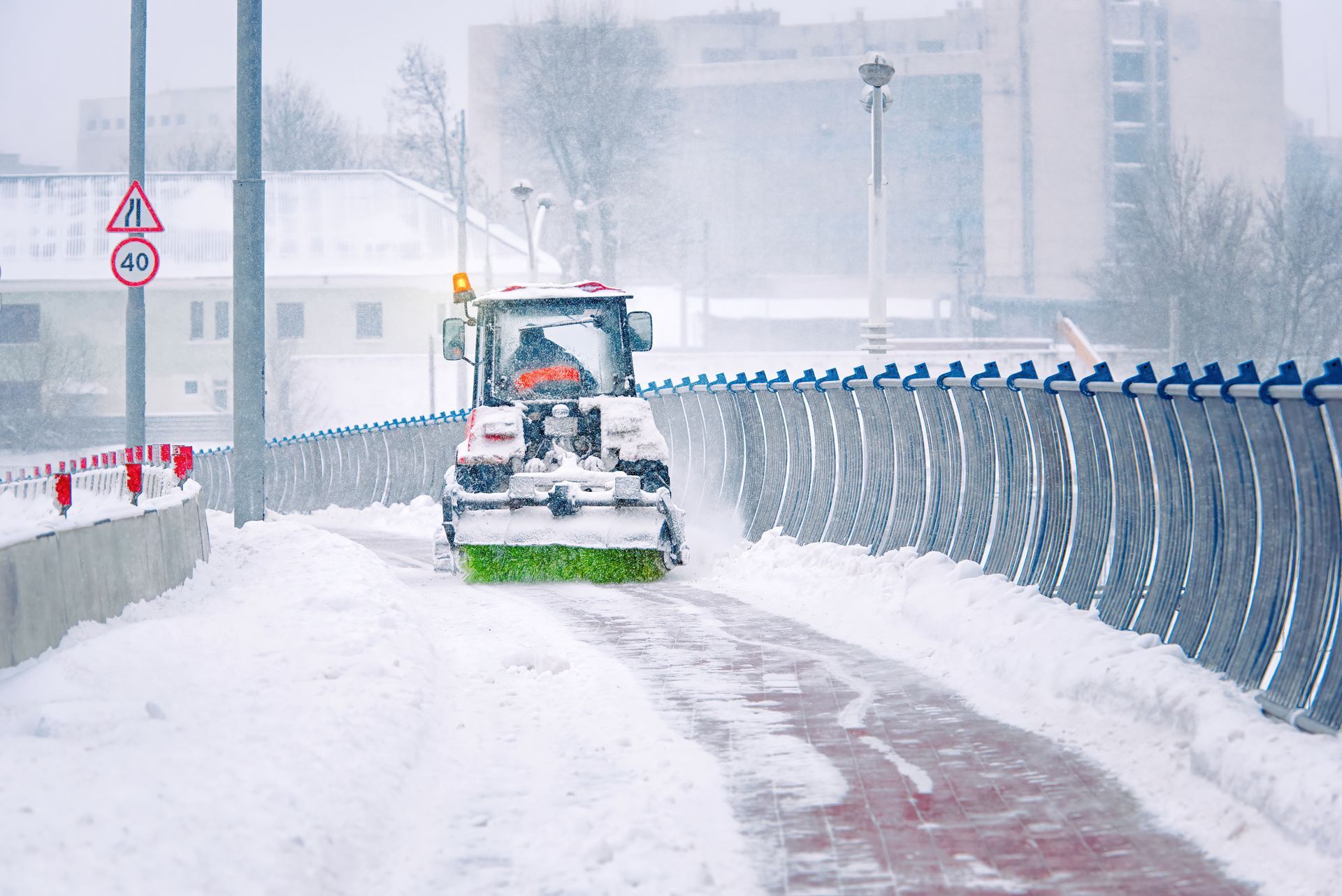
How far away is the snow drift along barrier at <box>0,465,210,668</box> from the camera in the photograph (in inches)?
267

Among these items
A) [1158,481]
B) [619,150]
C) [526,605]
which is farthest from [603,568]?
A: [619,150]

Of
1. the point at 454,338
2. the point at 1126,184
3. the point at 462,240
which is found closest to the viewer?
the point at 454,338

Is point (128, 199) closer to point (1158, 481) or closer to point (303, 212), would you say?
point (1158, 481)

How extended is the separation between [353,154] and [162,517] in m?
82.2

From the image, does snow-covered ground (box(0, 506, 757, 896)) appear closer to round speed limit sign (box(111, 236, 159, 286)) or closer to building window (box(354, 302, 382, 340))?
round speed limit sign (box(111, 236, 159, 286))

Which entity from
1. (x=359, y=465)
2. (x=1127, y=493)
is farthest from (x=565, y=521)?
(x=359, y=465)

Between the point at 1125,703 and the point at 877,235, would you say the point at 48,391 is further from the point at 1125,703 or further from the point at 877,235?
the point at 1125,703

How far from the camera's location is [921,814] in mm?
5340

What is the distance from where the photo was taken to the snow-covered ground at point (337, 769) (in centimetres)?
448

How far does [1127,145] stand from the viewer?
87188 mm

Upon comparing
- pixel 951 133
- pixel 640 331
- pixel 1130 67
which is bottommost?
pixel 640 331

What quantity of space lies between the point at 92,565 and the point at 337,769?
3257mm

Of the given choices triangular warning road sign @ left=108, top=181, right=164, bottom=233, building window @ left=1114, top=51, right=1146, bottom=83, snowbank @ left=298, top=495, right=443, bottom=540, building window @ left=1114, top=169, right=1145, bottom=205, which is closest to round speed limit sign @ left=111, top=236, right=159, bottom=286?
triangular warning road sign @ left=108, top=181, right=164, bottom=233

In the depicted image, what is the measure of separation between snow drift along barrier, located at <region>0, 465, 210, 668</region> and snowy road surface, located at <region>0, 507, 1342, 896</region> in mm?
177
